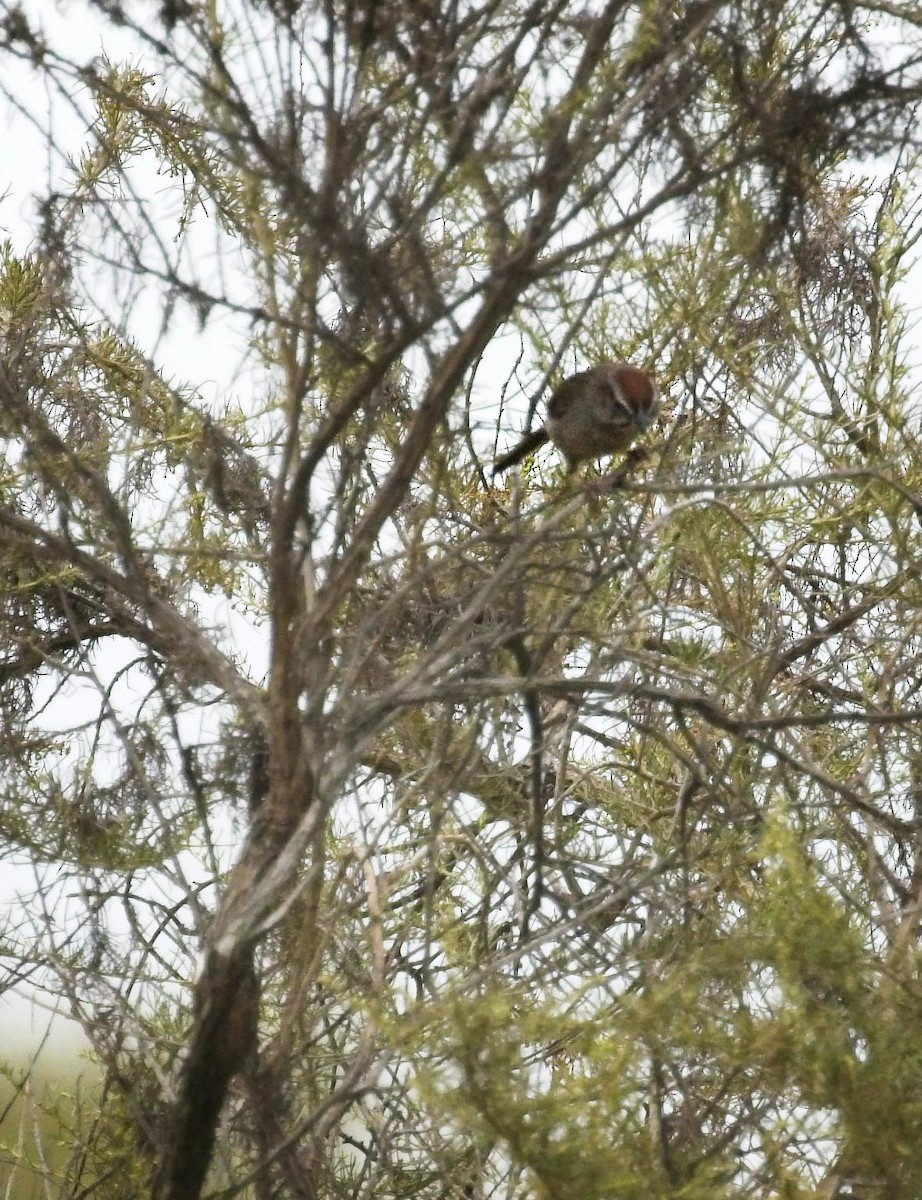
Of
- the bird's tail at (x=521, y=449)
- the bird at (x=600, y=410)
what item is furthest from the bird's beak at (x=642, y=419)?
the bird's tail at (x=521, y=449)

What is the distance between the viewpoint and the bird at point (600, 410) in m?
4.02

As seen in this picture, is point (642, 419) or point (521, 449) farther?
point (521, 449)

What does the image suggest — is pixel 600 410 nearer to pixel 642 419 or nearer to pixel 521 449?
pixel 642 419

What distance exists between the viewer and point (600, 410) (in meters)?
4.07

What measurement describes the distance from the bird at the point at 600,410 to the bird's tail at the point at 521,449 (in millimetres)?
202

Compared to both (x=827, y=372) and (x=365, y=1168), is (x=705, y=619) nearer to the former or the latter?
(x=827, y=372)

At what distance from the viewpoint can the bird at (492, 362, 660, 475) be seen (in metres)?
4.02

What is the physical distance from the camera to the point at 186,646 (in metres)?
2.62

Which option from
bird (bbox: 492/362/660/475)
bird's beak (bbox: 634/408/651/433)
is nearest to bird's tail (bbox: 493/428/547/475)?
bird (bbox: 492/362/660/475)

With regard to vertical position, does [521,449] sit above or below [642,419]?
above

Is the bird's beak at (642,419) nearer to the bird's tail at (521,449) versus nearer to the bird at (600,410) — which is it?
the bird at (600,410)

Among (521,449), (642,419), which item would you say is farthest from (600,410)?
(521,449)

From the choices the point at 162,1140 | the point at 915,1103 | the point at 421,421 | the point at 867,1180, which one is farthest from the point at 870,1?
the point at 162,1140

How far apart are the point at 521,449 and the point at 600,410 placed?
0.62 metres
